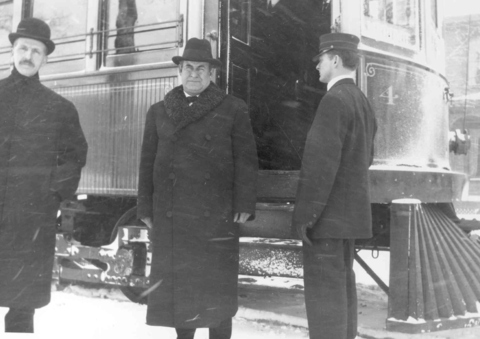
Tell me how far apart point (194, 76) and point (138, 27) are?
3.30ft

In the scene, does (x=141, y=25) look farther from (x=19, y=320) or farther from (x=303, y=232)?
(x=19, y=320)

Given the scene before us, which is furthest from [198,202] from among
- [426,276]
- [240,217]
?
[426,276]

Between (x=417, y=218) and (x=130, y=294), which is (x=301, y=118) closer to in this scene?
(x=417, y=218)

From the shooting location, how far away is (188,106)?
3.09m

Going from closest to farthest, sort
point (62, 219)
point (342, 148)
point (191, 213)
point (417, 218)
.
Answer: point (342, 148)
point (191, 213)
point (417, 218)
point (62, 219)

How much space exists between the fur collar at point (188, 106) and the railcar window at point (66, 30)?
133 cm

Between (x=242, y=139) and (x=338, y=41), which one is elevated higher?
(x=338, y=41)

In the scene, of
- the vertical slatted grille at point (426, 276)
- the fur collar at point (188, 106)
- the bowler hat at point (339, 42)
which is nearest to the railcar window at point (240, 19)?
the fur collar at point (188, 106)

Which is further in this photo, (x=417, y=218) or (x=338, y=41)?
(x=417, y=218)

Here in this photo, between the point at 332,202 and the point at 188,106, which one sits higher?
the point at 188,106

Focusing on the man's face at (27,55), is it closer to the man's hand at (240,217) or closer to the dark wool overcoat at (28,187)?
the dark wool overcoat at (28,187)

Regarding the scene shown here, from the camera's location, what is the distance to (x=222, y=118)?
3092 millimetres

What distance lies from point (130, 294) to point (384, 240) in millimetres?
2061

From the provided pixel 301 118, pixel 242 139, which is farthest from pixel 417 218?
pixel 301 118
